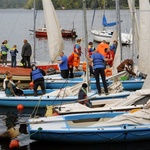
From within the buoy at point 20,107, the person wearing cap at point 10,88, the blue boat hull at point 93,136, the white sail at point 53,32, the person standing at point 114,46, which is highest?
the white sail at point 53,32

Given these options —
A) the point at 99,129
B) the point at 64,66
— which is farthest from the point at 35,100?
the point at 99,129

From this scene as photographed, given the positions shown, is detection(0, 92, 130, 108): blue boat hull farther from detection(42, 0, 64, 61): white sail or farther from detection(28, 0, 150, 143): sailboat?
detection(42, 0, 64, 61): white sail

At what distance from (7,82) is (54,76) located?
5231 mm

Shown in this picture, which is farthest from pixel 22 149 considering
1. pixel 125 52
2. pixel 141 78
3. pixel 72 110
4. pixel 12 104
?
pixel 125 52

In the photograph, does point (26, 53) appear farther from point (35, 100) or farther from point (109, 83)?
point (35, 100)

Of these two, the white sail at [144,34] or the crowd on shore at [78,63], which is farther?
the white sail at [144,34]

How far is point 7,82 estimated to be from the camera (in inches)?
842

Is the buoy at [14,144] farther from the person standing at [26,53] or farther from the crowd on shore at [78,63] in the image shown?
the person standing at [26,53]

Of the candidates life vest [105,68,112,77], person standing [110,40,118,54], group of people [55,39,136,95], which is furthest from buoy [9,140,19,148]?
person standing [110,40,118,54]

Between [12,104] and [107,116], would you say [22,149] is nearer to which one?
[107,116]

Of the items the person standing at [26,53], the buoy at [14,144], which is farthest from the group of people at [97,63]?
the buoy at [14,144]

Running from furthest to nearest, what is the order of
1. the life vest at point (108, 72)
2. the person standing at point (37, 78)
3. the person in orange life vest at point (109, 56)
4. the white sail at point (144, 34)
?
1. the person in orange life vest at point (109, 56)
2. the life vest at point (108, 72)
3. the white sail at point (144, 34)
4. the person standing at point (37, 78)

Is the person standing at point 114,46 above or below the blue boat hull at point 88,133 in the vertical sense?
above

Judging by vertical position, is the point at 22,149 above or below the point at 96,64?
below
